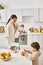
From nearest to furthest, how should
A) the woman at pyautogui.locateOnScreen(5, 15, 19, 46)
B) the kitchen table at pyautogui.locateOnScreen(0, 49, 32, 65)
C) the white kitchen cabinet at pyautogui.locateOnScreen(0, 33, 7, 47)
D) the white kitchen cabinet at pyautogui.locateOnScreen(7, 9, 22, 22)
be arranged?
the kitchen table at pyautogui.locateOnScreen(0, 49, 32, 65) → the woman at pyautogui.locateOnScreen(5, 15, 19, 46) → the white kitchen cabinet at pyautogui.locateOnScreen(0, 33, 7, 47) → the white kitchen cabinet at pyautogui.locateOnScreen(7, 9, 22, 22)

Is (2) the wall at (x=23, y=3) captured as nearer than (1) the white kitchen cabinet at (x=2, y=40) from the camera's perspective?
No

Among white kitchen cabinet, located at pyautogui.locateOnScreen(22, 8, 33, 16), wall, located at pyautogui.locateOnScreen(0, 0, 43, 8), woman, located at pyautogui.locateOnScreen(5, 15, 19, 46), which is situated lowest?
woman, located at pyautogui.locateOnScreen(5, 15, 19, 46)

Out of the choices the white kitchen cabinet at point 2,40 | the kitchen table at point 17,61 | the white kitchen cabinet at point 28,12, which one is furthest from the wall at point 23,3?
the kitchen table at point 17,61

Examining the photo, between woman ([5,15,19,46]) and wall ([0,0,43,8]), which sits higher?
wall ([0,0,43,8])

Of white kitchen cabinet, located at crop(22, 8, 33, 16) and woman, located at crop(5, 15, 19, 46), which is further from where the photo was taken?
white kitchen cabinet, located at crop(22, 8, 33, 16)

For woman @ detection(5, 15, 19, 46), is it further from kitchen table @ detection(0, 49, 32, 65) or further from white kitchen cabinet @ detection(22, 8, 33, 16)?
kitchen table @ detection(0, 49, 32, 65)

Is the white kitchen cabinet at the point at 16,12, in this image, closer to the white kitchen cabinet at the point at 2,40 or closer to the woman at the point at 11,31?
the white kitchen cabinet at the point at 2,40

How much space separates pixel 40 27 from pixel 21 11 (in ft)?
1.67

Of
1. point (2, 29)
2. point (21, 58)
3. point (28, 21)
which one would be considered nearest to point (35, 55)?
point (21, 58)

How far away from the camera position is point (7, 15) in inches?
174

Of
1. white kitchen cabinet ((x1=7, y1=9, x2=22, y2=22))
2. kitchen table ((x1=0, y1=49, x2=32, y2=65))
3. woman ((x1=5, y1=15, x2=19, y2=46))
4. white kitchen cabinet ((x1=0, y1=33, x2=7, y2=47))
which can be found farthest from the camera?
Answer: white kitchen cabinet ((x1=7, y1=9, x2=22, y2=22))

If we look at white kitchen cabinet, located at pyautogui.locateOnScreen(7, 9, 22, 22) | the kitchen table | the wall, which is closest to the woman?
white kitchen cabinet, located at pyautogui.locateOnScreen(7, 9, 22, 22)

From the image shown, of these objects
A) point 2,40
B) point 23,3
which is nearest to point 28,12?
point 23,3

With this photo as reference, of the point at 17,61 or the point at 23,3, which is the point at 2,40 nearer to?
the point at 23,3
